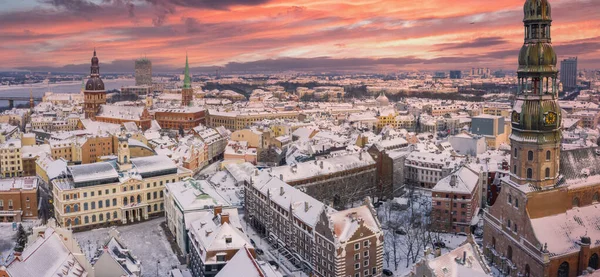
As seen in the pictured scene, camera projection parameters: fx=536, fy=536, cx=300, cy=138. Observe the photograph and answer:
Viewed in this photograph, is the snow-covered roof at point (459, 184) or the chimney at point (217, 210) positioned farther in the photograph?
the snow-covered roof at point (459, 184)

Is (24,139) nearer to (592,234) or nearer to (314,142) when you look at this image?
(314,142)

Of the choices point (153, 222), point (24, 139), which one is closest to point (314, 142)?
point (153, 222)

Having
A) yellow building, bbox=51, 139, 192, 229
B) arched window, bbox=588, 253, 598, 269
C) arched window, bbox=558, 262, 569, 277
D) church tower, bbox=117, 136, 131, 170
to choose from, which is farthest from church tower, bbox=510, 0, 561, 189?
church tower, bbox=117, 136, 131, 170

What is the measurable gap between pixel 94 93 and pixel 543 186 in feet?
444

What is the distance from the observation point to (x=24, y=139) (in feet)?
387

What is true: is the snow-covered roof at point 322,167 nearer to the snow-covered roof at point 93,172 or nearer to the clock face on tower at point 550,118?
the snow-covered roof at point 93,172

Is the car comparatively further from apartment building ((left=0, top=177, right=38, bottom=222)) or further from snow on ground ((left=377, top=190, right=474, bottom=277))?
apartment building ((left=0, top=177, right=38, bottom=222))

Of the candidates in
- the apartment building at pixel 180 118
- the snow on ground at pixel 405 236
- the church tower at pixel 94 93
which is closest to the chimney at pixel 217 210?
the snow on ground at pixel 405 236

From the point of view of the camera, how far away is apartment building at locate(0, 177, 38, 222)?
7794cm

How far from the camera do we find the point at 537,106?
51.8 m

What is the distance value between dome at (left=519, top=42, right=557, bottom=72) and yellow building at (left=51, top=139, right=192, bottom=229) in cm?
5474

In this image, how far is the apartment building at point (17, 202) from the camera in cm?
7794

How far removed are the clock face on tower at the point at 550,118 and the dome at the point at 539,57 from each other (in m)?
4.21

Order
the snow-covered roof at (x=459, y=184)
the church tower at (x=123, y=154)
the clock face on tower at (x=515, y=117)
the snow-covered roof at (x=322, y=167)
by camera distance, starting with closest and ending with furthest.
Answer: the clock face on tower at (x=515, y=117)
the snow-covered roof at (x=459, y=184)
the snow-covered roof at (x=322, y=167)
the church tower at (x=123, y=154)
